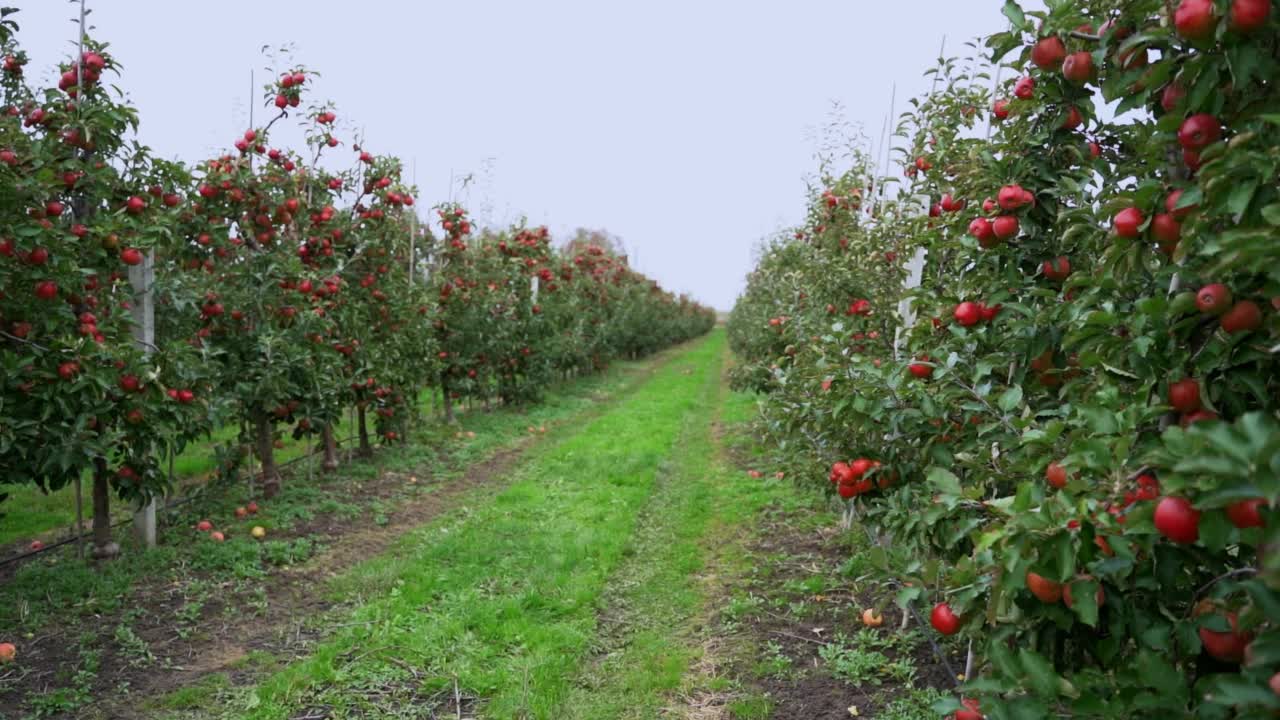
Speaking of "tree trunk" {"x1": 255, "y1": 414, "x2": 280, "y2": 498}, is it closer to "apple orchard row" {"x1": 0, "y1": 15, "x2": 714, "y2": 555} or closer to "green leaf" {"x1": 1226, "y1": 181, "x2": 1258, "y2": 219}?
"apple orchard row" {"x1": 0, "y1": 15, "x2": 714, "y2": 555}

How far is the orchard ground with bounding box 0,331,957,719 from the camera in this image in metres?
3.33

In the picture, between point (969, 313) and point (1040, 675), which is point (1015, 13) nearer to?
point (969, 313)

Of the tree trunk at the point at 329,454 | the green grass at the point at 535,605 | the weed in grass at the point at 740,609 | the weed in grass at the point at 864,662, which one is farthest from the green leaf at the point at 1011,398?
the tree trunk at the point at 329,454

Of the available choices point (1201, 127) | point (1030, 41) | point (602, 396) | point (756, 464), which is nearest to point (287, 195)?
point (756, 464)

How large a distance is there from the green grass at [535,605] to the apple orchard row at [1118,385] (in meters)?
1.70

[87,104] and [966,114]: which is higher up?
[87,104]

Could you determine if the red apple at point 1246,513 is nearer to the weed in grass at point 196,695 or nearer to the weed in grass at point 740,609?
the weed in grass at point 740,609

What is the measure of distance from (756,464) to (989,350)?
538 centimetres

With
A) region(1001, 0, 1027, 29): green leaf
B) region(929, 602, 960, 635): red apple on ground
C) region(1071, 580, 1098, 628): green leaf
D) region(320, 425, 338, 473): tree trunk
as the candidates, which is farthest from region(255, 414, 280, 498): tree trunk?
region(1071, 580, 1098, 628): green leaf

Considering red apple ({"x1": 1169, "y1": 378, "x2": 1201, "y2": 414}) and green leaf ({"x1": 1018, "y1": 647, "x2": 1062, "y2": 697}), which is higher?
red apple ({"x1": 1169, "y1": 378, "x2": 1201, "y2": 414})

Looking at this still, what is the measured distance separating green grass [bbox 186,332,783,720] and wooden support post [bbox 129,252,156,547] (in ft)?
4.42

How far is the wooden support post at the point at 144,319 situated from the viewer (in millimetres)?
4816

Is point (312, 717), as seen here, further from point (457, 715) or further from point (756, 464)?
point (756, 464)

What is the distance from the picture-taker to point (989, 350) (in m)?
2.74
